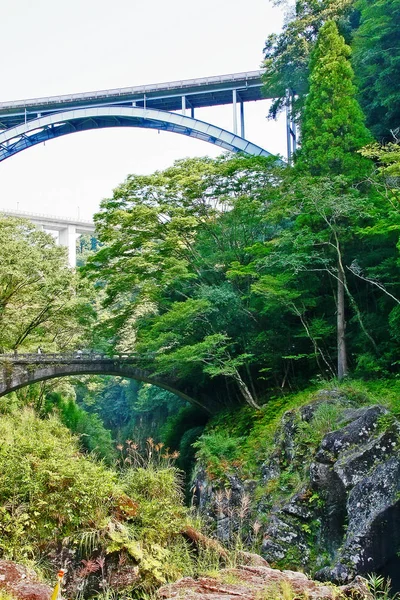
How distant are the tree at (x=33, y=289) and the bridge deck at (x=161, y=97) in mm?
8431

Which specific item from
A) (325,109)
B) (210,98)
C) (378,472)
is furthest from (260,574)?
(210,98)

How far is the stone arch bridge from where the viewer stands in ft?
56.5

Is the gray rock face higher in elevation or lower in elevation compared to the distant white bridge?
lower

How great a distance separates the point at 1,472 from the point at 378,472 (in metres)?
5.28

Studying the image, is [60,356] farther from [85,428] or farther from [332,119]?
[332,119]

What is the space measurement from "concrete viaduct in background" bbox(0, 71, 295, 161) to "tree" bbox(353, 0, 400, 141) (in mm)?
5345

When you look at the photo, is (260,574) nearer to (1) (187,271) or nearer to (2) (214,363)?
(2) (214,363)

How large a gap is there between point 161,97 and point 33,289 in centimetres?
1054

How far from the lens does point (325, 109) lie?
1363 centimetres

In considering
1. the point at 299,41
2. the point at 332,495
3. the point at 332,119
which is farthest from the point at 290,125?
the point at 332,495

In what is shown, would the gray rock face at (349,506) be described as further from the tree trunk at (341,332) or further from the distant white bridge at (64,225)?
the distant white bridge at (64,225)

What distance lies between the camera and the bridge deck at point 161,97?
22516mm

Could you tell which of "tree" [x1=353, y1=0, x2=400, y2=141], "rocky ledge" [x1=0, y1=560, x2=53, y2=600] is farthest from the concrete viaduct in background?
"rocky ledge" [x1=0, y1=560, x2=53, y2=600]

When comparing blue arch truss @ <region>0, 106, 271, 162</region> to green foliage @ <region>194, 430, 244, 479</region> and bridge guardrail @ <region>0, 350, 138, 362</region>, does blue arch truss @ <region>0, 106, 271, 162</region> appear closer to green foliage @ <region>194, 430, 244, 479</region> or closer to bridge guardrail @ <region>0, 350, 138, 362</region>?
bridge guardrail @ <region>0, 350, 138, 362</region>
